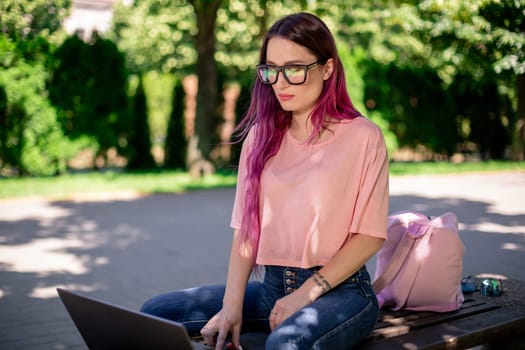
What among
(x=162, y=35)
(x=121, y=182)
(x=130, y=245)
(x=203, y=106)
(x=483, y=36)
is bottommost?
(x=121, y=182)

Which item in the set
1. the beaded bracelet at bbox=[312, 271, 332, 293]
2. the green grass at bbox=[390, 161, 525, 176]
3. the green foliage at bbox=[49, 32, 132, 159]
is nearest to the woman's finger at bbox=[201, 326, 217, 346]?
the beaded bracelet at bbox=[312, 271, 332, 293]

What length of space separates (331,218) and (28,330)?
2915mm

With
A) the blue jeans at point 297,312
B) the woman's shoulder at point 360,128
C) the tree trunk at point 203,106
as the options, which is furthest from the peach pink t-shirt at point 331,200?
the tree trunk at point 203,106

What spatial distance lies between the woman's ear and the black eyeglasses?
6 centimetres

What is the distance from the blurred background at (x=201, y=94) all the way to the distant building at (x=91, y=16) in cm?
1881

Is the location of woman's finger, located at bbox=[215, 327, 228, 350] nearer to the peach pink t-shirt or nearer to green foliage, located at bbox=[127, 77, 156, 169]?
→ the peach pink t-shirt

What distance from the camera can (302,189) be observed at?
2623 millimetres

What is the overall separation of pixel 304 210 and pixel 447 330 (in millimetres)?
826

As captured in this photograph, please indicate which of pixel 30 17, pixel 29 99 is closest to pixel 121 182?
pixel 29 99

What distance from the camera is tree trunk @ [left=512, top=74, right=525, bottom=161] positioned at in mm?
17281

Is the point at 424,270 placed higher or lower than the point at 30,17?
lower

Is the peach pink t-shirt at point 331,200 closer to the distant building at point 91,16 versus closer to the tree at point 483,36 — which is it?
the tree at point 483,36

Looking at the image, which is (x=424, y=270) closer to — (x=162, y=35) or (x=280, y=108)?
(x=280, y=108)

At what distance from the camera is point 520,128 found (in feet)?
57.5
